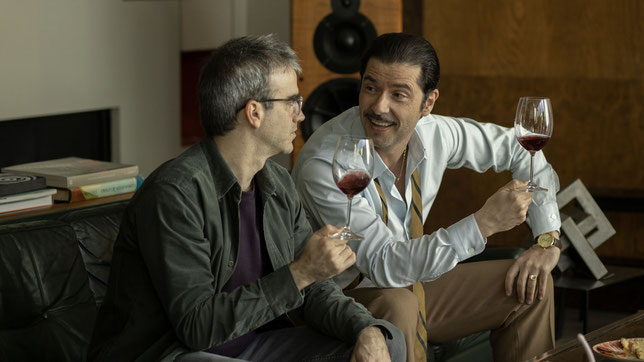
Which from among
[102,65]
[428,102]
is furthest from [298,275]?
[102,65]

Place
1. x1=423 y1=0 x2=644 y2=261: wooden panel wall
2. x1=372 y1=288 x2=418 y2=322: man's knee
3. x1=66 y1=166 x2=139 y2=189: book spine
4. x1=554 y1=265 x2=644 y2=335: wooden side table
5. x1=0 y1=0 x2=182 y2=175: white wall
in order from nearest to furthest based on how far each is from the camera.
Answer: x1=372 y1=288 x2=418 y2=322: man's knee
x1=66 y1=166 x2=139 y2=189: book spine
x1=554 y1=265 x2=644 y2=335: wooden side table
x1=0 y1=0 x2=182 y2=175: white wall
x1=423 y1=0 x2=644 y2=261: wooden panel wall

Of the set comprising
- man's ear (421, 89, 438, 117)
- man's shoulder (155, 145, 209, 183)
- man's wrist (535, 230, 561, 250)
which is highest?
man's ear (421, 89, 438, 117)

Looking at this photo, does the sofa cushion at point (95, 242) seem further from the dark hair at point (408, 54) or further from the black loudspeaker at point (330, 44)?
the black loudspeaker at point (330, 44)

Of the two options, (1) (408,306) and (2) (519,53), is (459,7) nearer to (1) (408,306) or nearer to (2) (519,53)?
(2) (519,53)

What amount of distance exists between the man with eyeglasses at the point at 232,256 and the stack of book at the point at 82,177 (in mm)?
695

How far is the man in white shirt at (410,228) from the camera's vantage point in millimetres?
2072

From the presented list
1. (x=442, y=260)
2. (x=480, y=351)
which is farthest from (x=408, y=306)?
(x=480, y=351)

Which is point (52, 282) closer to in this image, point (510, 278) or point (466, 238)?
point (466, 238)

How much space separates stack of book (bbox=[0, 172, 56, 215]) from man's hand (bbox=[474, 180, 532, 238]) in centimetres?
112

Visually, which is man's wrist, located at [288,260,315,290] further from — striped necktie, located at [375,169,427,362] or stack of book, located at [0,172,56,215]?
stack of book, located at [0,172,56,215]

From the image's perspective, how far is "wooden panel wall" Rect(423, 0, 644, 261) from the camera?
3680 millimetres

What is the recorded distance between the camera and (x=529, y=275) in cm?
225

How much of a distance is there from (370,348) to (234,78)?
1.96ft

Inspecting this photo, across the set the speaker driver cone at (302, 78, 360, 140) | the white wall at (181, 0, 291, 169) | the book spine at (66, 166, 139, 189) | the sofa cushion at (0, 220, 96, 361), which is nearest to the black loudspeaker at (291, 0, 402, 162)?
the speaker driver cone at (302, 78, 360, 140)
